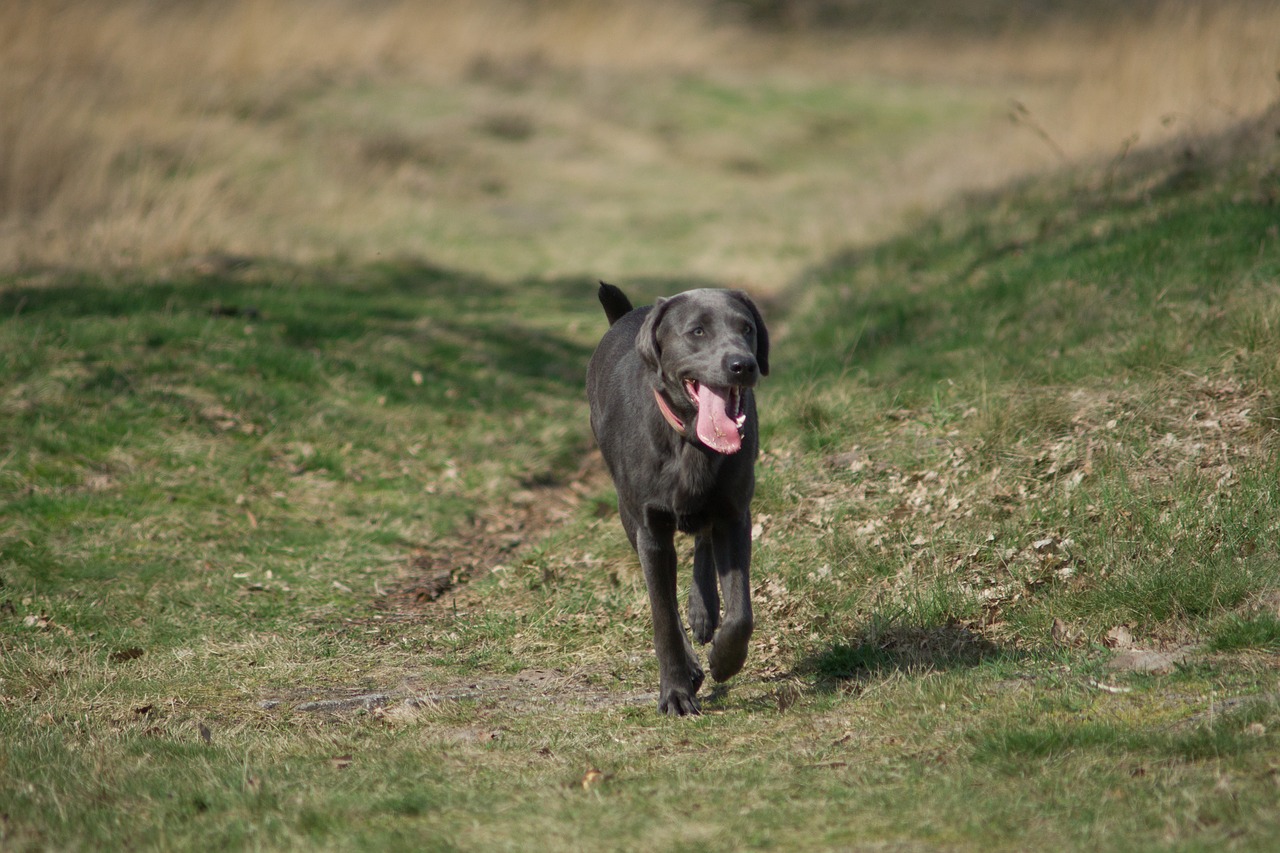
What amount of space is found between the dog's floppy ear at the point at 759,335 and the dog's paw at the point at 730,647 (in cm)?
101

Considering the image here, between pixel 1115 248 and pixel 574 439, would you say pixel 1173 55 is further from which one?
pixel 574 439

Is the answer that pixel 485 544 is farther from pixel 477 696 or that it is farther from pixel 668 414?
pixel 668 414

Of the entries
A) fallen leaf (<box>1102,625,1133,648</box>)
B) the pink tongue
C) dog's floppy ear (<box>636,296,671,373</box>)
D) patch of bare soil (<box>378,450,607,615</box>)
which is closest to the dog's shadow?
fallen leaf (<box>1102,625,1133,648</box>)

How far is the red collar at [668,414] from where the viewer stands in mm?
4684

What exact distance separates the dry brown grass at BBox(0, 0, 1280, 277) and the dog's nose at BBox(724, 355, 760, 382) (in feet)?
23.4

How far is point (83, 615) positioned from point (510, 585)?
204cm

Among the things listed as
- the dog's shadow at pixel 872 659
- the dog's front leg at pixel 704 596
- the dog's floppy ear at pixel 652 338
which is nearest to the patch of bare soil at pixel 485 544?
the dog's front leg at pixel 704 596

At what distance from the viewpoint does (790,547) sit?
594 centimetres

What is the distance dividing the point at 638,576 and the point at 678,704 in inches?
59.5

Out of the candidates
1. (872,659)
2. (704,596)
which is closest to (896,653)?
(872,659)

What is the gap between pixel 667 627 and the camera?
187 inches

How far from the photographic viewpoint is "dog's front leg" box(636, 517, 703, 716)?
4711 millimetres

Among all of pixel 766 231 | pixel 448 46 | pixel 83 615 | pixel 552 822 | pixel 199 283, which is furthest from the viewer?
pixel 448 46

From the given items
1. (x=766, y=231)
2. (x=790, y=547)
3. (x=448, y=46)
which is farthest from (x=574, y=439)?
(x=448, y=46)
